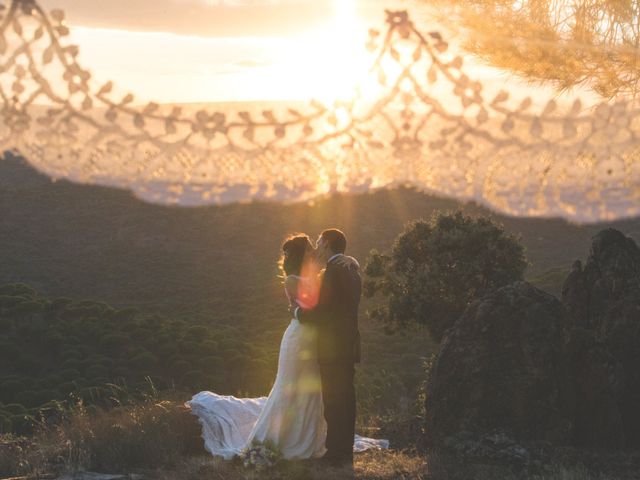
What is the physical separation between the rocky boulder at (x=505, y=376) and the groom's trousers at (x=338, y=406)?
1.70m

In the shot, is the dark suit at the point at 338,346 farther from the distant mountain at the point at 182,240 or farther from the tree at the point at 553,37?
the distant mountain at the point at 182,240

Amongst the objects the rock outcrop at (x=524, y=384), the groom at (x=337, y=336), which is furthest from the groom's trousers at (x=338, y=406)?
the rock outcrop at (x=524, y=384)

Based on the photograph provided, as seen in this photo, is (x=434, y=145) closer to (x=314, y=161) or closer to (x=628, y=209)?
(x=314, y=161)

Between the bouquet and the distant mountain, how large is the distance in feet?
132

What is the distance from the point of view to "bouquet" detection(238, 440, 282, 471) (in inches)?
380

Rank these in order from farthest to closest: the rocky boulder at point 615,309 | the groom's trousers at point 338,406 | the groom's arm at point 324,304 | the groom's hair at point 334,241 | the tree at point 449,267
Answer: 1. the tree at point 449,267
2. the rocky boulder at point 615,309
3. the groom's trousers at point 338,406
4. the groom's hair at point 334,241
5. the groom's arm at point 324,304

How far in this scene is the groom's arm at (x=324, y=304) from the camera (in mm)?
9250

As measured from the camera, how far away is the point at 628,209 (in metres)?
8.12

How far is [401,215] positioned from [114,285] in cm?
2215

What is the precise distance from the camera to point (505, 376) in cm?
1140

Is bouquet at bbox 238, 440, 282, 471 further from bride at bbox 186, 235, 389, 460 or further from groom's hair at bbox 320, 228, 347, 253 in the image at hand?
groom's hair at bbox 320, 228, 347, 253

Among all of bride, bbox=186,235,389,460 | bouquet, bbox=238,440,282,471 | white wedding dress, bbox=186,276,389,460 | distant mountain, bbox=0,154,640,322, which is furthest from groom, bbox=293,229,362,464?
distant mountain, bbox=0,154,640,322

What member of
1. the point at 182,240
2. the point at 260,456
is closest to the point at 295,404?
the point at 260,456

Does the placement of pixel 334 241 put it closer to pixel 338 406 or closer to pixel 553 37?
pixel 338 406
